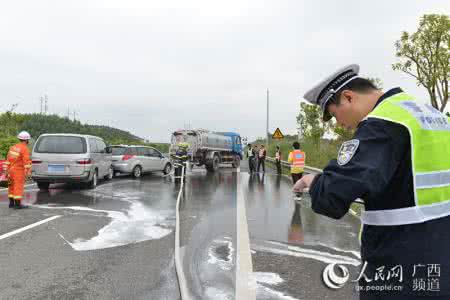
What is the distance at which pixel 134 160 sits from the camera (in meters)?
19.9

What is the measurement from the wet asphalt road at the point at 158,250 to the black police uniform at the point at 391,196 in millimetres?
2723

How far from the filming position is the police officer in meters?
1.58

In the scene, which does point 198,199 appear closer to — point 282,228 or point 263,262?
point 282,228

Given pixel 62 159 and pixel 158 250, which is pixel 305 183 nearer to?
pixel 158 250

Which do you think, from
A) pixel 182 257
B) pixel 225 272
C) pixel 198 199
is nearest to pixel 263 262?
pixel 225 272

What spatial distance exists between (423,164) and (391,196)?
17 centimetres

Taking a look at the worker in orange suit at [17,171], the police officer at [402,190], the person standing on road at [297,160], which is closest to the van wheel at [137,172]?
the person standing on road at [297,160]

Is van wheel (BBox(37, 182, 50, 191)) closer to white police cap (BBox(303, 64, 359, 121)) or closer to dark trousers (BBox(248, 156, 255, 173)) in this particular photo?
dark trousers (BBox(248, 156, 255, 173))

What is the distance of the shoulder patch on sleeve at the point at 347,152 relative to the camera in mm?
1612

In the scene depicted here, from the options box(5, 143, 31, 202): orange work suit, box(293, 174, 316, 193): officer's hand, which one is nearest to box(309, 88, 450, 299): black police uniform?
box(293, 174, 316, 193): officer's hand

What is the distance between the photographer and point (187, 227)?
25.6 ft

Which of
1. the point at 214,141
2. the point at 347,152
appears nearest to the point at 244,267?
the point at 347,152

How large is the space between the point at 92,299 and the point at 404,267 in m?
3.37

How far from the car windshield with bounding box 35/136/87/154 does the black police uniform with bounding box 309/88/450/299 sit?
12.9 meters
